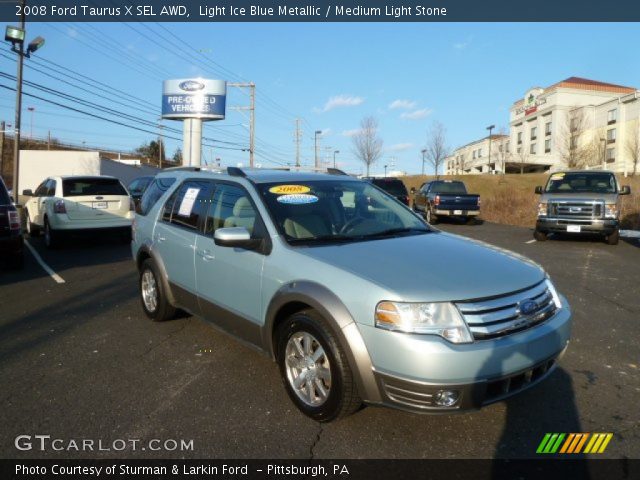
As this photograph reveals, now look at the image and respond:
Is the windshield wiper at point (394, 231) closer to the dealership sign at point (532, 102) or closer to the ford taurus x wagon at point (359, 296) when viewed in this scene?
the ford taurus x wagon at point (359, 296)

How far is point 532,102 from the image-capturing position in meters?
82.9

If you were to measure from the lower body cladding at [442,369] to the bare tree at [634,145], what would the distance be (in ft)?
207

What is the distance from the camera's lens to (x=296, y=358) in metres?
3.47

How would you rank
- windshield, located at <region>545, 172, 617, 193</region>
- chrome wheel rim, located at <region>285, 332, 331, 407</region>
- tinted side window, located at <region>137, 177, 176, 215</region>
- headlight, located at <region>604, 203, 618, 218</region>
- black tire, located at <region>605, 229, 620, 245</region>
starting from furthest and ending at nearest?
windshield, located at <region>545, 172, 617, 193</region>, black tire, located at <region>605, 229, 620, 245</region>, headlight, located at <region>604, 203, 618, 218</region>, tinted side window, located at <region>137, 177, 176, 215</region>, chrome wheel rim, located at <region>285, 332, 331, 407</region>

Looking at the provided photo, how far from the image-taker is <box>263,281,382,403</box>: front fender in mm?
2943

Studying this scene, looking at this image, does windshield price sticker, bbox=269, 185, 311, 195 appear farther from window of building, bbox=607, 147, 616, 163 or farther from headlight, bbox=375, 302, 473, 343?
window of building, bbox=607, 147, 616, 163

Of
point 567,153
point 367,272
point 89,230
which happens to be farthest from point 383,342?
point 567,153

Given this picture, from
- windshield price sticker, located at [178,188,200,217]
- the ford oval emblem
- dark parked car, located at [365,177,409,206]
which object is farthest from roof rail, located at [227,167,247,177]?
dark parked car, located at [365,177,409,206]

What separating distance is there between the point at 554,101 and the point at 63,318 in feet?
273

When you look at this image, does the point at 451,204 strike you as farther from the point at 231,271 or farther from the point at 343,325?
the point at 343,325

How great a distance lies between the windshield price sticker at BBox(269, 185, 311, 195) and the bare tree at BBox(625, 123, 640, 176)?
205ft

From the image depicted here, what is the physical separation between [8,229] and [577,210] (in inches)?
485

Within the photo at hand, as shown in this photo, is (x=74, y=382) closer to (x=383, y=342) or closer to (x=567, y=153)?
(x=383, y=342)
